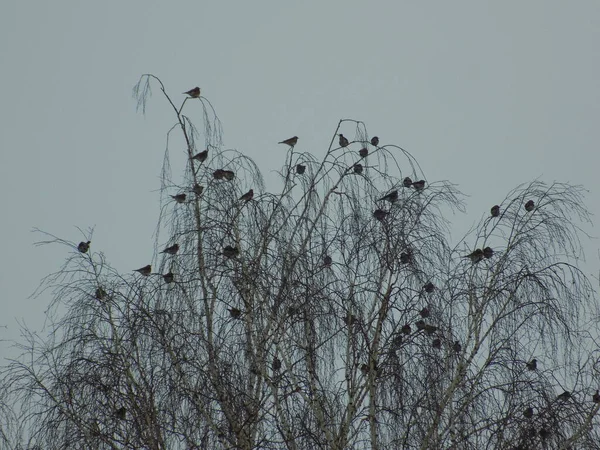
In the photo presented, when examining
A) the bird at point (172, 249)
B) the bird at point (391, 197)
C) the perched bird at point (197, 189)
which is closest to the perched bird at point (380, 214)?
the bird at point (391, 197)

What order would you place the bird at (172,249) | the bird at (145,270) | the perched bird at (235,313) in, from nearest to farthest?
the perched bird at (235,313)
the bird at (172,249)
the bird at (145,270)

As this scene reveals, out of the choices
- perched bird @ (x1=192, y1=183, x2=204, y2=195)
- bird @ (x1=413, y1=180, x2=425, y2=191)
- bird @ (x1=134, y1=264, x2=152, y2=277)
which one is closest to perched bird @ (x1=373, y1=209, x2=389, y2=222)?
bird @ (x1=413, y1=180, x2=425, y2=191)

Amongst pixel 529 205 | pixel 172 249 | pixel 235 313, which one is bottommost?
pixel 235 313

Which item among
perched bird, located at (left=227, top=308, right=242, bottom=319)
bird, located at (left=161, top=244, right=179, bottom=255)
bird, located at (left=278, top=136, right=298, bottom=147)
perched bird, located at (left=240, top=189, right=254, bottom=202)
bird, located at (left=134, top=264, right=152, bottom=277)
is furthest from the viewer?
bird, located at (left=278, top=136, right=298, bottom=147)

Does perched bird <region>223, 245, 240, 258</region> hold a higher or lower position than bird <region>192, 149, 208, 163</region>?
lower

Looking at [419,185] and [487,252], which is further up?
[419,185]

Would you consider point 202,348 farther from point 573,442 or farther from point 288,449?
point 573,442

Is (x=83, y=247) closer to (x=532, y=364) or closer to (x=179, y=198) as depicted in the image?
(x=179, y=198)

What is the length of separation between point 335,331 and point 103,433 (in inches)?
55.6

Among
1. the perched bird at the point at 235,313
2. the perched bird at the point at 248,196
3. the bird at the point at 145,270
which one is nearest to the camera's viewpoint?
the perched bird at the point at 235,313

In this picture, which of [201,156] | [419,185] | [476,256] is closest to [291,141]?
[201,156]

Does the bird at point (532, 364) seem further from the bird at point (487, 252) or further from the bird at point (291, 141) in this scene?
the bird at point (291, 141)

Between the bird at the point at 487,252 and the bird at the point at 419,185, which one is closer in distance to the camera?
the bird at the point at 487,252

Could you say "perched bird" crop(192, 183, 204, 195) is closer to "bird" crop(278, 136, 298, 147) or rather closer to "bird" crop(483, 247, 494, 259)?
"bird" crop(278, 136, 298, 147)
